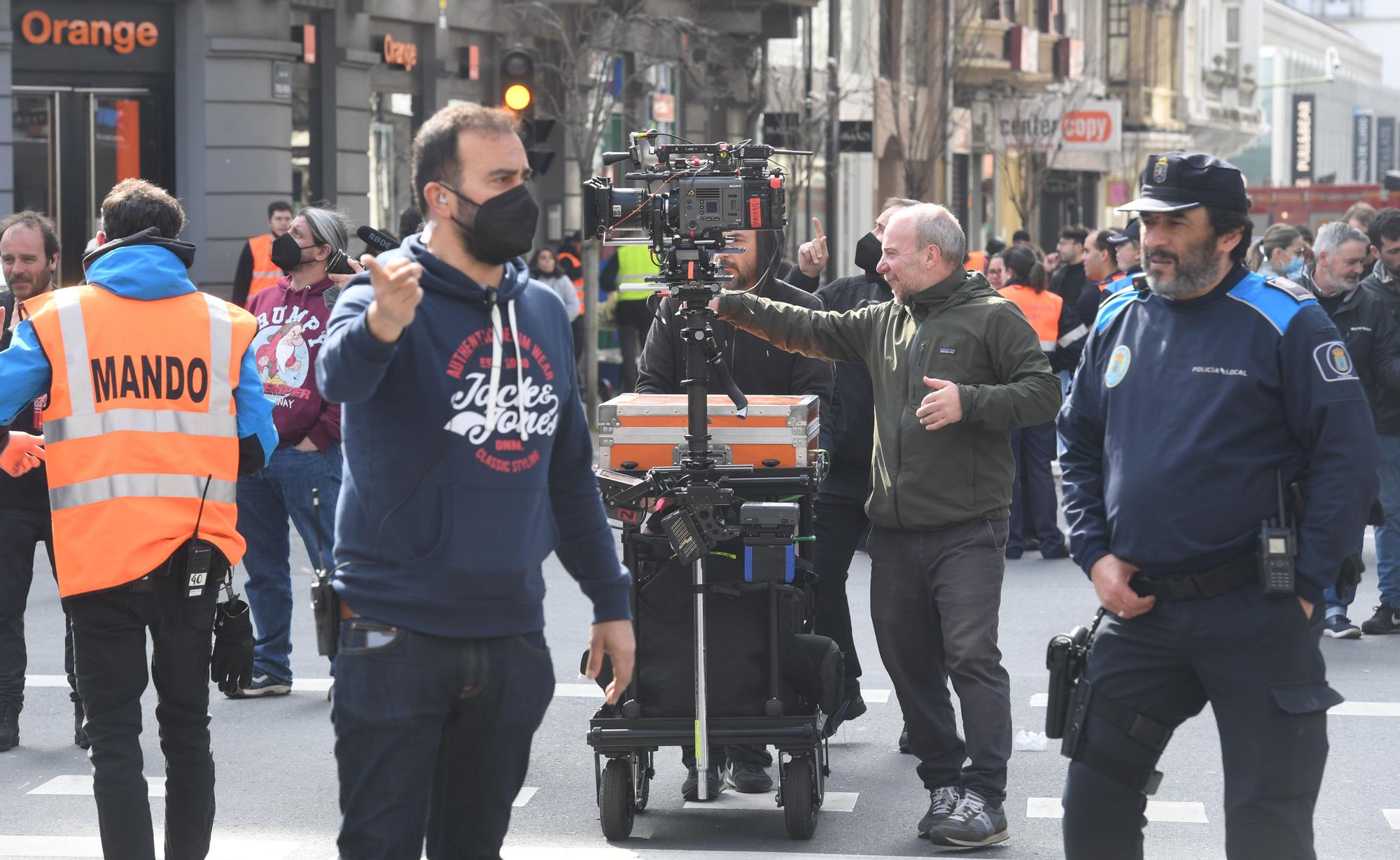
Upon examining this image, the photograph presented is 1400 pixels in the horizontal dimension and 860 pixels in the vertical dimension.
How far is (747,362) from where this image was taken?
7023 millimetres

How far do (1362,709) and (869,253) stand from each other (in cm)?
280

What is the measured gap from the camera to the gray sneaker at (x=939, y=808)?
632 centimetres

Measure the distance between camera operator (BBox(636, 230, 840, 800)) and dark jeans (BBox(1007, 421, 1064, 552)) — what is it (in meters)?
5.77

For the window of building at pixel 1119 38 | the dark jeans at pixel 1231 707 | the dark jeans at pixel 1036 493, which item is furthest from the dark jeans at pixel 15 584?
the window of building at pixel 1119 38

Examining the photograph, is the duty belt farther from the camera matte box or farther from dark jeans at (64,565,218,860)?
dark jeans at (64,565,218,860)

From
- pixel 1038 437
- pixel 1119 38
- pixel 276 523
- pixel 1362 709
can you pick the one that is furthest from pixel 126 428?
pixel 1119 38

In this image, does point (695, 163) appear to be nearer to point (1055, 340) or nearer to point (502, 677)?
point (502, 677)

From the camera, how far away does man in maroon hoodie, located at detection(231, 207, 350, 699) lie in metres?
8.21

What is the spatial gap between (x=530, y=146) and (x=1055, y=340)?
5.33 m

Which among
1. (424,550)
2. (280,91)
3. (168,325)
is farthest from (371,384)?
(280,91)

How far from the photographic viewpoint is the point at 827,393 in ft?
23.2

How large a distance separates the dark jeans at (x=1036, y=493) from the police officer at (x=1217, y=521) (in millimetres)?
7984

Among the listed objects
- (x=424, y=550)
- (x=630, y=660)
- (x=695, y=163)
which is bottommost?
(x=630, y=660)

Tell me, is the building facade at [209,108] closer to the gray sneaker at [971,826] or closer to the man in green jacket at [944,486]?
the man in green jacket at [944,486]
